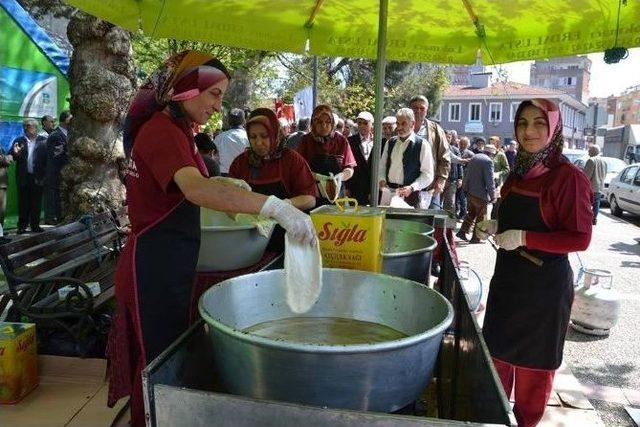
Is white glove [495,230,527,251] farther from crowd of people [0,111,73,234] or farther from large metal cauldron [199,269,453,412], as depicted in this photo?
crowd of people [0,111,73,234]

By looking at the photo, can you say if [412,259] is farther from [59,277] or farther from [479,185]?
[479,185]

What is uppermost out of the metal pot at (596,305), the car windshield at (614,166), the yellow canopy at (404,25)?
the yellow canopy at (404,25)

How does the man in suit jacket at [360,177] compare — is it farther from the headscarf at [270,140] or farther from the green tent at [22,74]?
the green tent at [22,74]

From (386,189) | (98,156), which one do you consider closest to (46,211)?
(98,156)

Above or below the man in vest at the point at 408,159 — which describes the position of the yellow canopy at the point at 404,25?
above

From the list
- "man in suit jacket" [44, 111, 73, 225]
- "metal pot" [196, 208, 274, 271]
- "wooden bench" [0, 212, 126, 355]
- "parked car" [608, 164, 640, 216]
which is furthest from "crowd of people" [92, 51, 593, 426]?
"parked car" [608, 164, 640, 216]

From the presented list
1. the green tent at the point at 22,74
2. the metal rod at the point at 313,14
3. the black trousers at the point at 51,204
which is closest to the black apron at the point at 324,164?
the metal rod at the point at 313,14

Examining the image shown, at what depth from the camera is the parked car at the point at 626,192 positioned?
39.9 feet

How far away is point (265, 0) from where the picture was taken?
3.39 metres

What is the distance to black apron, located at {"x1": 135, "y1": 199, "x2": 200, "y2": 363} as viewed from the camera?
179 cm

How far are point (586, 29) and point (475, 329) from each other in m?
2.55

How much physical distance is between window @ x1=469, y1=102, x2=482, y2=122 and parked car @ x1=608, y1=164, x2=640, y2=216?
105 feet

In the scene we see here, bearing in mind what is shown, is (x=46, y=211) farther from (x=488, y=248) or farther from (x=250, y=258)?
(x=250, y=258)

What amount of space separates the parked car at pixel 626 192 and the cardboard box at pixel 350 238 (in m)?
12.2
